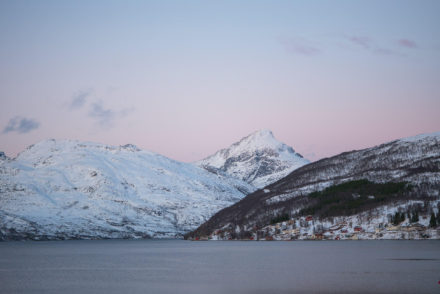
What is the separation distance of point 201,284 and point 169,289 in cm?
816

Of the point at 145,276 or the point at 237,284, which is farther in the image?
the point at 145,276

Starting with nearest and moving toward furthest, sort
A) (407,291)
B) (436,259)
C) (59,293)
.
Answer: (407,291), (59,293), (436,259)

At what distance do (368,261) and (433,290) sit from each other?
57714 millimetres

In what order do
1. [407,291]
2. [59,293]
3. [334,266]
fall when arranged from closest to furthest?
[407,291]
[59,293]
[334,266]

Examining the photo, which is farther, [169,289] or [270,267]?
[270,267]

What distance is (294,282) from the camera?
312 feet

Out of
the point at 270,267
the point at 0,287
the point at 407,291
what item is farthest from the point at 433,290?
the point at 0,287

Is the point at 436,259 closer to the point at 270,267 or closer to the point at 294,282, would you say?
the point at 270,267

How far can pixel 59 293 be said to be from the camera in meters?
89.9

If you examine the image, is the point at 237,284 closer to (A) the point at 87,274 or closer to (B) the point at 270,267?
(B) the point at 270,267

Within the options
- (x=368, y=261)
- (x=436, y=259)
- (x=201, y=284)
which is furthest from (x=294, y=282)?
(x=436, y=259)

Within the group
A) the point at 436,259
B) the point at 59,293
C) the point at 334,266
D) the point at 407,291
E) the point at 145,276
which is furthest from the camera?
the point at 436,259

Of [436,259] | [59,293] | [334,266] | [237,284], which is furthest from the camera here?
[436,259]

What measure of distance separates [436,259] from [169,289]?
7583 cm
